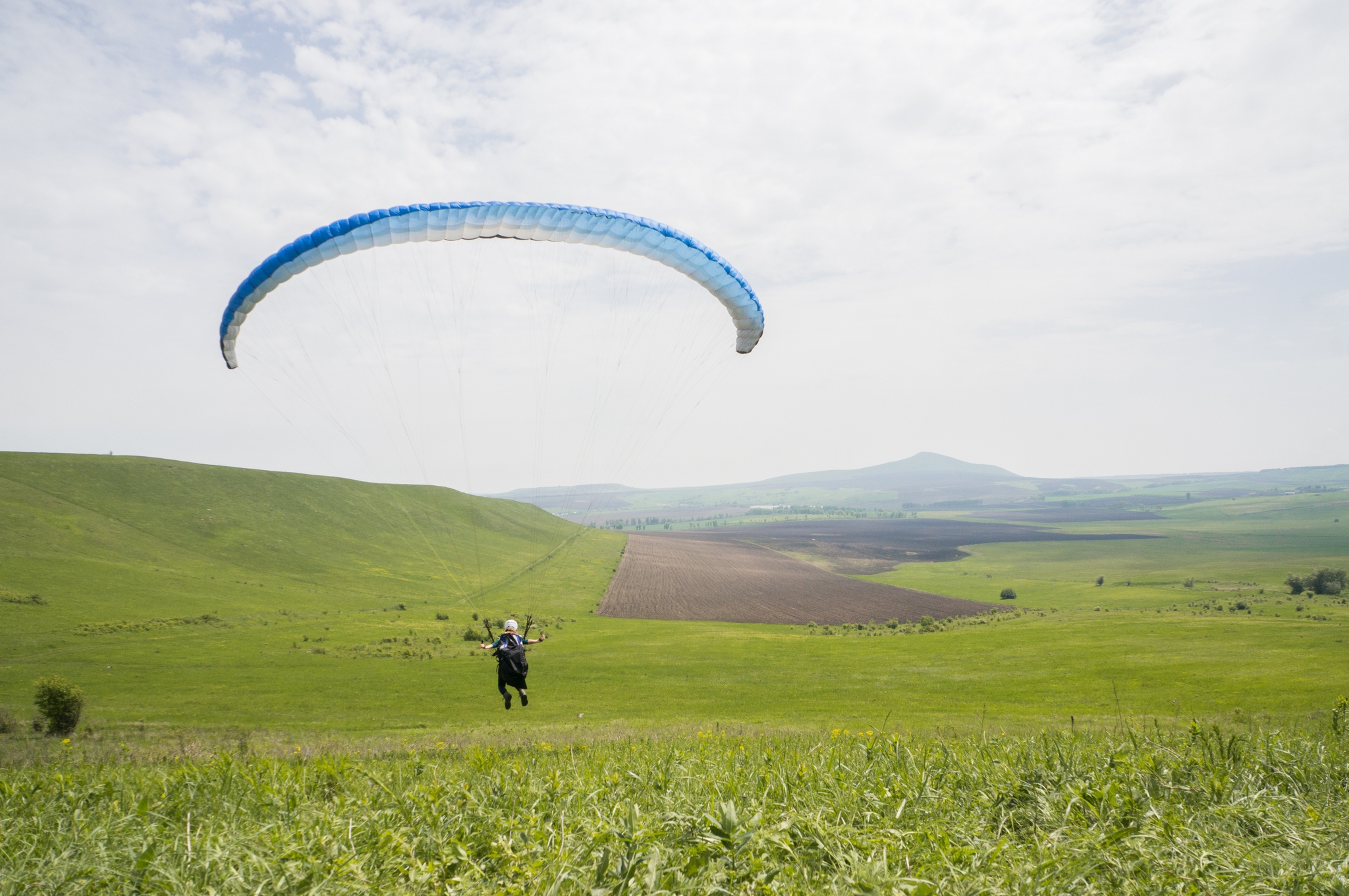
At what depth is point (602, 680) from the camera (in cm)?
3781

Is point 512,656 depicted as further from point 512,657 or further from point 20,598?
point 20,598

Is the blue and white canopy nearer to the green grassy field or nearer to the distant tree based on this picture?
the green grassy field

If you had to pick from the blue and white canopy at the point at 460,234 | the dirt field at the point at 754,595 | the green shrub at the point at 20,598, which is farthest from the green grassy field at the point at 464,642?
the blue and white canopy at the point at 460,234

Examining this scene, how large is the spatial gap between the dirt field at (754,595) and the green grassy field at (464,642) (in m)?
5.44

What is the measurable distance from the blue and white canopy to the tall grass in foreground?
1061cm

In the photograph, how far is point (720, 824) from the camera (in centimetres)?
464

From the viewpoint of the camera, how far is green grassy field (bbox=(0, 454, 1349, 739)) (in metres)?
28.8

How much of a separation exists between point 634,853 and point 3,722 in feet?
110

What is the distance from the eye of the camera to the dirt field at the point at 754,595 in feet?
226

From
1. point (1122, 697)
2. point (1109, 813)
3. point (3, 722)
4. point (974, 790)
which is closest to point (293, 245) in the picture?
point (974, 790)

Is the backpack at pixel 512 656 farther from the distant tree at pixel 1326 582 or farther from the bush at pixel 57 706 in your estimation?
the distant tree at pixel 1326 582

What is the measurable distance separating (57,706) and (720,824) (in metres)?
31.5

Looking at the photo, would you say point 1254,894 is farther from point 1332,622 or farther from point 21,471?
point 21,471

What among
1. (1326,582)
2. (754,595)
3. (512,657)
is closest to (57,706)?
(512,657)
